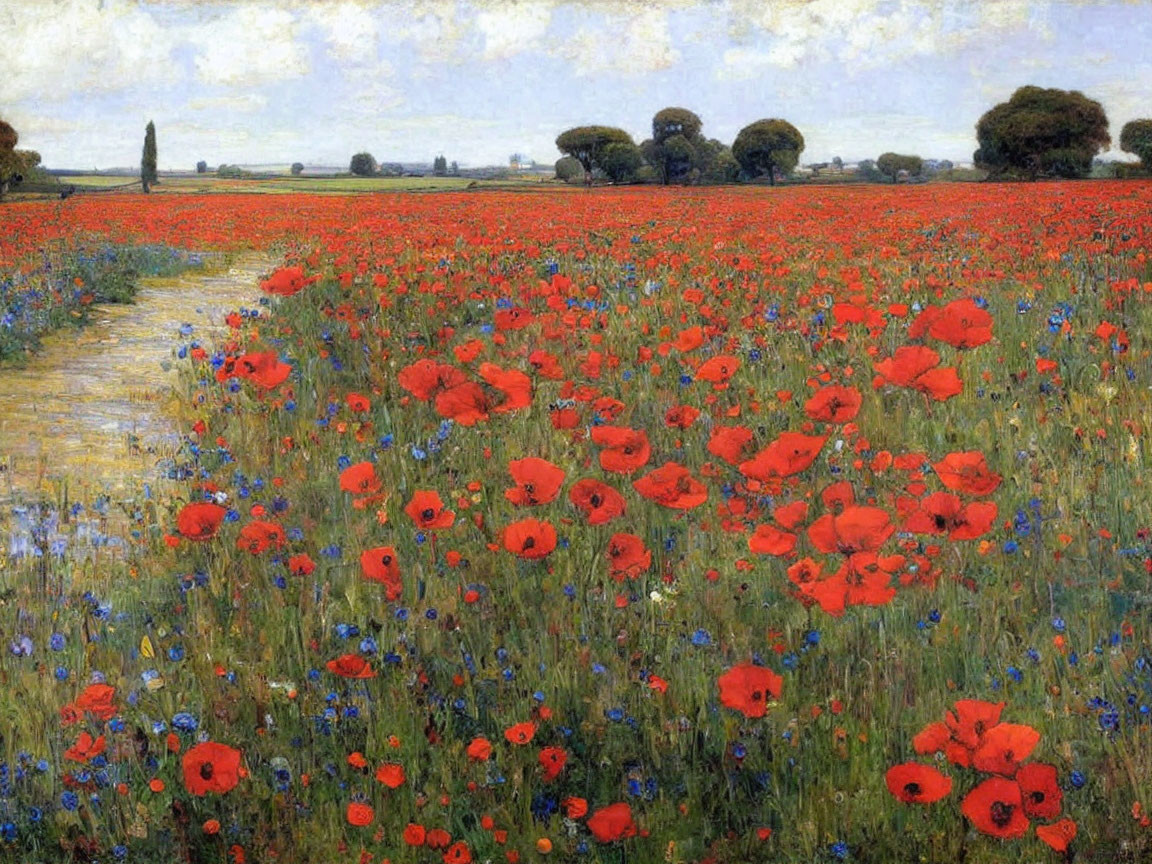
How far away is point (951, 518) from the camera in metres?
2.65

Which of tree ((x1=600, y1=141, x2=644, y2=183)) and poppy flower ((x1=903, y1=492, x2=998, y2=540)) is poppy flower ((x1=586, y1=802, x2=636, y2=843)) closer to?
poppy flower ((x1=903, y1=492, x2=998, y2=540))

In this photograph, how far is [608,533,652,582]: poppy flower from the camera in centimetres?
269

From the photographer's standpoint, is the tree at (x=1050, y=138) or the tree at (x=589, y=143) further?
the tree at (x=589, y=143)

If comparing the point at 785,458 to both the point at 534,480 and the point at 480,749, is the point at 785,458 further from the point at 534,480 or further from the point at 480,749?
the point at 480,749

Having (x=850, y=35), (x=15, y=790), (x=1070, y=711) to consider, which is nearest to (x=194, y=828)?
(x=15, y=790)

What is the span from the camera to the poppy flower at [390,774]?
2.12 metres

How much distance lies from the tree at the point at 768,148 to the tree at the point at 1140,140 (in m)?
23.3

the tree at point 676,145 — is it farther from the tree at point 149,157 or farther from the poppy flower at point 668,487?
the poppy flower at point 668,487

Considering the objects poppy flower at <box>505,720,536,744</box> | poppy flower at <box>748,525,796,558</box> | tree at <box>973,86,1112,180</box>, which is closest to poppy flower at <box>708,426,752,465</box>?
poppy flower at <box>748,525,796,558</box>

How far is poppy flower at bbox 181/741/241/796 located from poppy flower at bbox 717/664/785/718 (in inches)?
37.1

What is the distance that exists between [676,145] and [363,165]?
16.3 meters

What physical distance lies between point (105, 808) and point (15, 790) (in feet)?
0.73

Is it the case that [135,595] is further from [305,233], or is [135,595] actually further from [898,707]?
[305,233]

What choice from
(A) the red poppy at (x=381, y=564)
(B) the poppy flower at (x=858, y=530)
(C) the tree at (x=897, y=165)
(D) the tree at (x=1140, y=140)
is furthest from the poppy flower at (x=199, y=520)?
(C) the tree at (x=897, y=165)
